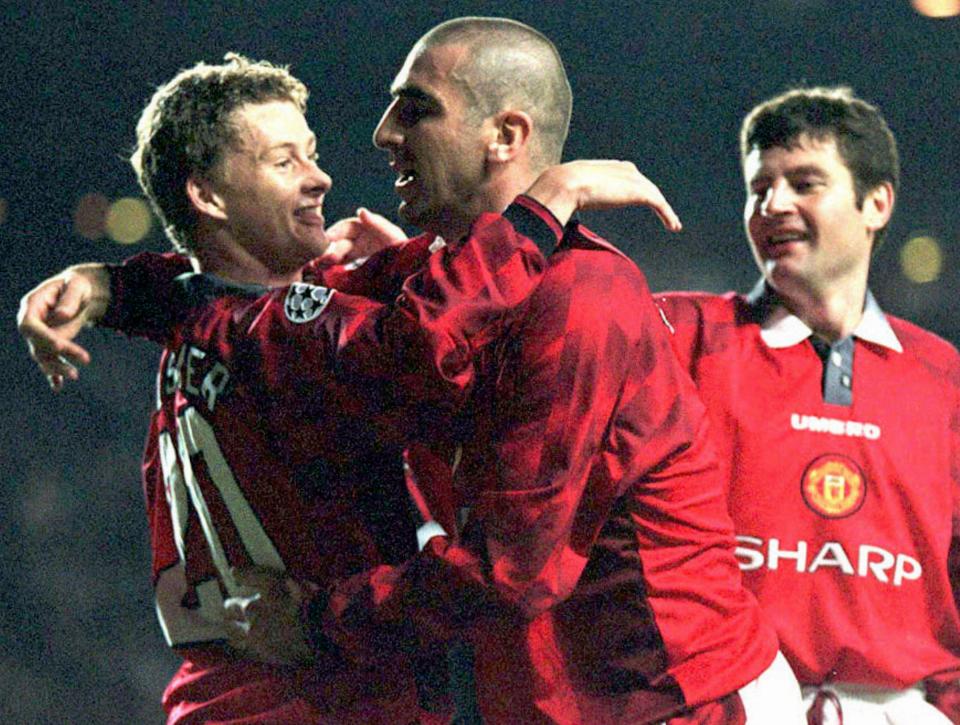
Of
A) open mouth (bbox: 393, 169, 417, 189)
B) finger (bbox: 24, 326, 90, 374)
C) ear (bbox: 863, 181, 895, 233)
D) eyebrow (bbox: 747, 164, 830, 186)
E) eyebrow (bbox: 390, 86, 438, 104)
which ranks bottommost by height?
finger (bbox: 24, 326, 90, 374)

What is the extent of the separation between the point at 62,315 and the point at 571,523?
759mm

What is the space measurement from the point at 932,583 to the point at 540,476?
3.12 feet

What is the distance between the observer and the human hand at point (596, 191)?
1.60 metres

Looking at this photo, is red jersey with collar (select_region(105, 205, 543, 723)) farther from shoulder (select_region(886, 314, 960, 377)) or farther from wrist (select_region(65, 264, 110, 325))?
shoulder (select_region(886, 314, 960, 377))

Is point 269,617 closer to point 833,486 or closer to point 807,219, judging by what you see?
point 833,486

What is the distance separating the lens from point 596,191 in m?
1.61

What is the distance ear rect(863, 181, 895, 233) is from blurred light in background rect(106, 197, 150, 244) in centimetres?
239

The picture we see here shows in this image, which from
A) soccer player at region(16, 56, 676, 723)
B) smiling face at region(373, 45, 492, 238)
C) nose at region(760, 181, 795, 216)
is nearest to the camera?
soccer player at region(16, 56, 676, 723)

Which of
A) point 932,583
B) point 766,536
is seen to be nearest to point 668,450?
point 766,536

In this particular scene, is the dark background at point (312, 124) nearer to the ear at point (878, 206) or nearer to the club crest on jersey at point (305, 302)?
the ear at point (878, 206)

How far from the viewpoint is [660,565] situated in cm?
150

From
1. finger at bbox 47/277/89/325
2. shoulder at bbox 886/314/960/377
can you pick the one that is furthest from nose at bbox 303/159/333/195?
shoulder at bbox 886/314/960/377

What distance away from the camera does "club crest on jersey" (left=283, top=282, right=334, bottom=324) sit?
62.1 inches

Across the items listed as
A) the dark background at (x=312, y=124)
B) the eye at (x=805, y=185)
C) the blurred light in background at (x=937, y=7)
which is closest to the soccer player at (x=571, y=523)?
the eye at (x=805, y=185)
